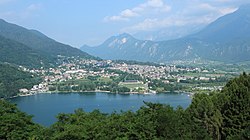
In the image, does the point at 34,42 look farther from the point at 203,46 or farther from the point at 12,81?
the point at 203,46

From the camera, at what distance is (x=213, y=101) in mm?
9414

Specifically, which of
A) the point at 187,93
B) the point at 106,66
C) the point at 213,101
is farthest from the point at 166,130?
the point at 106,66

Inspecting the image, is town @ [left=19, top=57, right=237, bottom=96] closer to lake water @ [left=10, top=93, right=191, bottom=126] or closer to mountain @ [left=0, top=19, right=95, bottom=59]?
lake water @ [left=10, top=93, right=191, bottom=126]

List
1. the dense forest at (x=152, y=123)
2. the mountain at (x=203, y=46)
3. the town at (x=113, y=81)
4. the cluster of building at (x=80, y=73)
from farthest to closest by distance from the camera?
the mountain at (x=203, y=46) → the cluster of building at (x=80, y=73) → the town at (x=113, y=81) → the dense forest at (x=152, y=123)

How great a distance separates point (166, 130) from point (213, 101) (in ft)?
9.63

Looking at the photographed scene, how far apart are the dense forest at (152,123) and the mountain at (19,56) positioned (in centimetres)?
5097

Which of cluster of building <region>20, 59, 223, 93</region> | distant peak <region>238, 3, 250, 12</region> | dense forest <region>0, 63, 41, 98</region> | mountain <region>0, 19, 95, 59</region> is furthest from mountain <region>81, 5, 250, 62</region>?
dense forest <region>0, 63, 41, 98</region>

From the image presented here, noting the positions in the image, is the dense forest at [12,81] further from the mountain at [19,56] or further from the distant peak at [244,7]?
the distant peak at [244,7]

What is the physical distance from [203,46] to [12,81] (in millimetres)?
89950

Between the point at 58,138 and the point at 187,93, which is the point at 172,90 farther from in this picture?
the point at 58,138

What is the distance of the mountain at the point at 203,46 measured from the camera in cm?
10261

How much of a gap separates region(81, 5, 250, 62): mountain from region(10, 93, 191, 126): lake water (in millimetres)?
63868

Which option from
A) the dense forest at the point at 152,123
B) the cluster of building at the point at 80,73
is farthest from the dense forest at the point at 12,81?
the dense forest at the point at 152,123

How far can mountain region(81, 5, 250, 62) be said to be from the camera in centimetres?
10261
